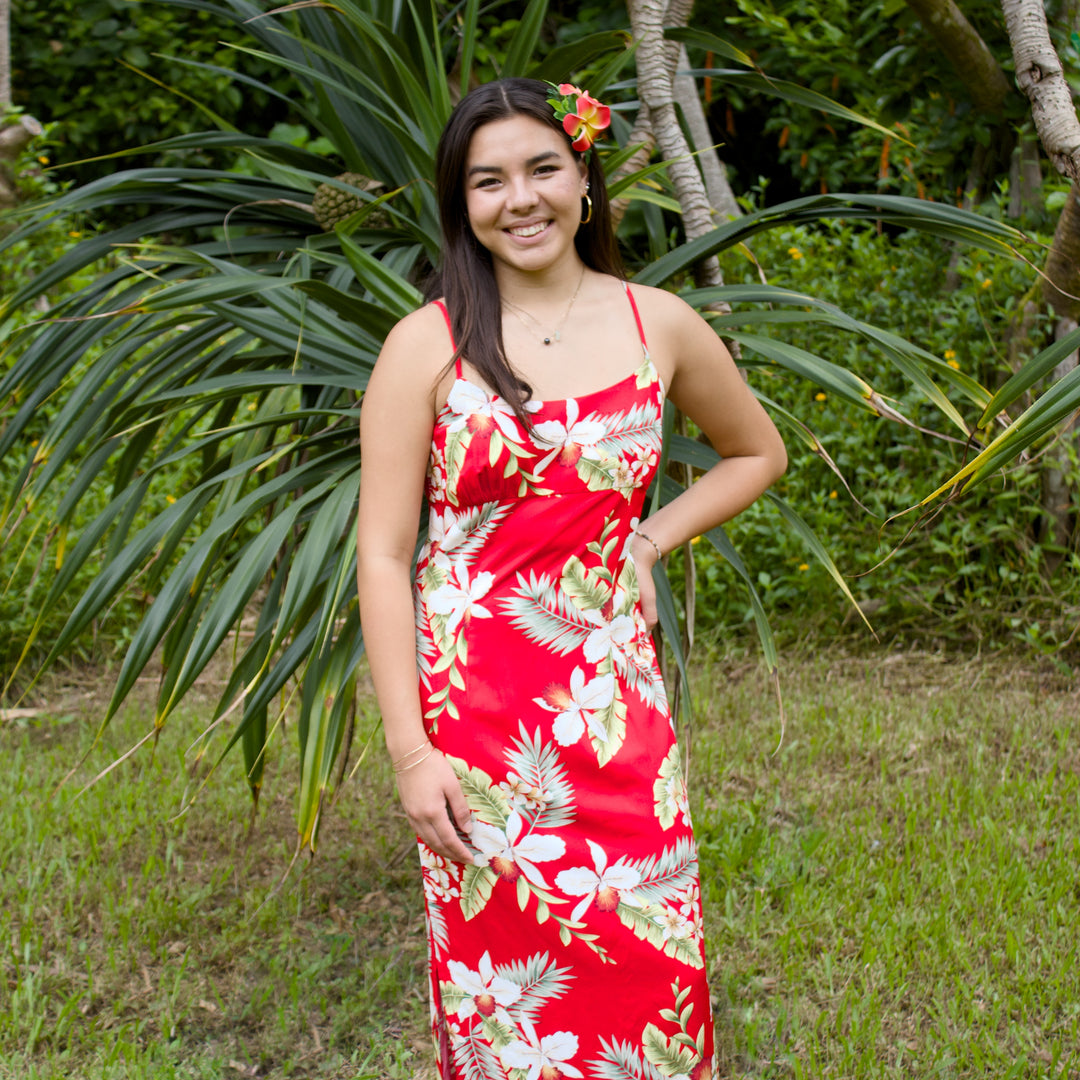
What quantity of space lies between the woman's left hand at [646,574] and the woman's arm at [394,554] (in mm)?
361

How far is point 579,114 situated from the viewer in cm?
155

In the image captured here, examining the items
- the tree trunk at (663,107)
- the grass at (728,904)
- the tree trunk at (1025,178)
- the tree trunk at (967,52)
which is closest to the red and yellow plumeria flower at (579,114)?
the tree trunk at (663,107)

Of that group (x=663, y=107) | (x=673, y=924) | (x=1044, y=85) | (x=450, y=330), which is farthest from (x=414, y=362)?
(x=1044, y=85)

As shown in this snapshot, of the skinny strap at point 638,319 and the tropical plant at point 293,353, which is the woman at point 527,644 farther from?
the tropical plant at point 293,353

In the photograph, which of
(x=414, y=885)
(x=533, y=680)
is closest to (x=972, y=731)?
(x=414, y=885)

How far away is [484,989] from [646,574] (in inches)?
23.4

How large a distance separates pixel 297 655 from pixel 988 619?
261 cm

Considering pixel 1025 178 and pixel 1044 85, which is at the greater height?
pixel 1044 85

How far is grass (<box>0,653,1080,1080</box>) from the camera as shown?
2199 mm

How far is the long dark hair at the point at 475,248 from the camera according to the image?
148 centimetres

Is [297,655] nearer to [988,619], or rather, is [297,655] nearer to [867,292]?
[988,619]

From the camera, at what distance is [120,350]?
2135mm

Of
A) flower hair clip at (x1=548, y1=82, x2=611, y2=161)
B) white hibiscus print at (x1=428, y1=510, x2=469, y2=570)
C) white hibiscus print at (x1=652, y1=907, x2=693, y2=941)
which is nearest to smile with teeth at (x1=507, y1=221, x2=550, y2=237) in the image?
flower hair clip at (x1=548, y1=82, x2=611, y2=161)

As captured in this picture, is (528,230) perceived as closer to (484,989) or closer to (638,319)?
(638,319)
